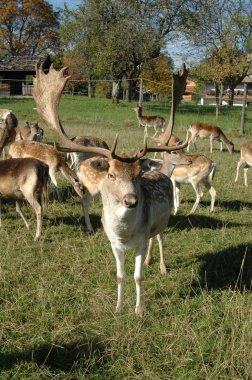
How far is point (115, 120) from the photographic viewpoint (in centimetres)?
2359

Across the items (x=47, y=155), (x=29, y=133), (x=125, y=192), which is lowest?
(x=47, y=155)

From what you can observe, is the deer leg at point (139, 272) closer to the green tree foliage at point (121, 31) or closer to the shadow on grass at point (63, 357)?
the shadow on grass at point (63, 357)

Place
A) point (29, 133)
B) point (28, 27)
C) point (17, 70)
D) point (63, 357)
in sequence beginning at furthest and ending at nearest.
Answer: point (28, 27) < point (17, 70) < point (29, 133) < point (63, 357)

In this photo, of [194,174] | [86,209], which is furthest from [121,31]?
[86,209]

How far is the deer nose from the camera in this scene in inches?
131

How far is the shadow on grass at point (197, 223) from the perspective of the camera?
6568mm

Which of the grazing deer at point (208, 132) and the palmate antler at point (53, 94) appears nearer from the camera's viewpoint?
the palmate antler at point (53, 94)

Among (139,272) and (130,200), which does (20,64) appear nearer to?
(139,272)

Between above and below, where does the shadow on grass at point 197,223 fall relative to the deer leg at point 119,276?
below

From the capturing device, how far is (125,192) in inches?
136

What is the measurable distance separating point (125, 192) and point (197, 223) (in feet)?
11.6

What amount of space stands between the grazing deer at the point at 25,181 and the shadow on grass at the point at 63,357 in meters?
2.74

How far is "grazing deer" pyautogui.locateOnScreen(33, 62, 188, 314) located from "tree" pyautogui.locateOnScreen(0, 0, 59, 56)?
2098 inches

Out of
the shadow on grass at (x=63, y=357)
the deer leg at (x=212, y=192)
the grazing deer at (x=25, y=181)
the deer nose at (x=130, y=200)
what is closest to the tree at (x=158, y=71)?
the deer leg at (x=212, y=192)
